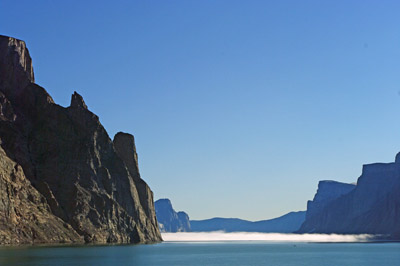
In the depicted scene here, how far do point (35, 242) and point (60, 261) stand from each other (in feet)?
226

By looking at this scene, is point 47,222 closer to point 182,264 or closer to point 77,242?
point 77,242

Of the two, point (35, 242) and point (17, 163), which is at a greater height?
point (17, 163)

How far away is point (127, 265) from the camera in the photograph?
112188 mm

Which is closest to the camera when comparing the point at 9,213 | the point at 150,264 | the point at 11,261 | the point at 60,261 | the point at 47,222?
the point at 11,261

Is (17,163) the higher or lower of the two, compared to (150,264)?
higher

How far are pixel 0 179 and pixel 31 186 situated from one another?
2385 cm

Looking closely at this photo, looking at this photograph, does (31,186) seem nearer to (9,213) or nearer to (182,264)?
(9,213)

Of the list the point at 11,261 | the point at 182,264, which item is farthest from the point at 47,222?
the point at 11,261

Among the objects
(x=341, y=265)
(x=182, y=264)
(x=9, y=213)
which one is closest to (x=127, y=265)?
(x=182, y=264)

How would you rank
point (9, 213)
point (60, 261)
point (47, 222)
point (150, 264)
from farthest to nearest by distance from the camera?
Result: point (47, 222), point (9, 213), point (150, 264), point (60, 261)

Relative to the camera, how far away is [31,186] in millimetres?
196000

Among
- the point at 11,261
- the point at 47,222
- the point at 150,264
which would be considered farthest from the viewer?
the point at 47,222

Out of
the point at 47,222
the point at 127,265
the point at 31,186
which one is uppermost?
the point at 31,186

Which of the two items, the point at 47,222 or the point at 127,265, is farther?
the point at 47,222
